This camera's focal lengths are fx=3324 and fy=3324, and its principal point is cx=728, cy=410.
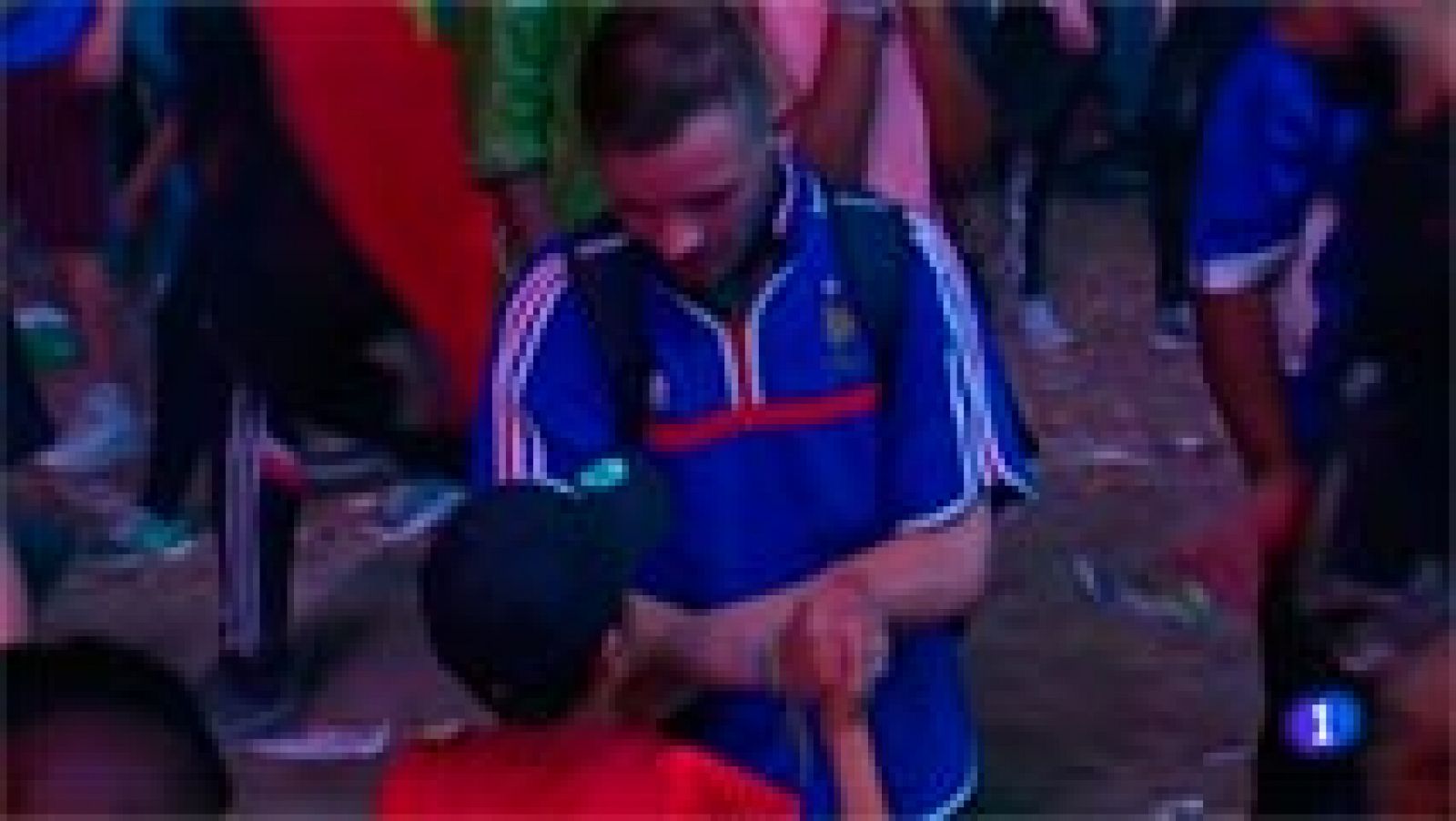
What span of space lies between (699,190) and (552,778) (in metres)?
0.45

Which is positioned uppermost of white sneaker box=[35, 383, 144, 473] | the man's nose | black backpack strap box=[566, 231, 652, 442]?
the man's nose

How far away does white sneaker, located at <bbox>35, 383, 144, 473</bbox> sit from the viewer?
153 inches

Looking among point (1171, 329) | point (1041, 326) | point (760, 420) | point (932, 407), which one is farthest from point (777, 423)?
point (1041, 326)

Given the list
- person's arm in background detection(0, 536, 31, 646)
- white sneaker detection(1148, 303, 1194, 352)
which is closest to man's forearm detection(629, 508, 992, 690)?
person's arm in background detection(0, 536, 31, 646)

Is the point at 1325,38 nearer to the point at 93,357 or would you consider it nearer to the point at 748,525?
the point at 748,525

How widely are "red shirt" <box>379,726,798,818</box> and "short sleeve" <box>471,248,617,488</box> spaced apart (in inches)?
10.5

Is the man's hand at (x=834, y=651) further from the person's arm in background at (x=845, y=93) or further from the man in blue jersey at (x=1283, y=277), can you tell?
the person's arm in background at (x=845, y=93)

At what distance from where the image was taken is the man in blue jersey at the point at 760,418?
2473 millimetres

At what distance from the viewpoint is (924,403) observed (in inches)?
98.3

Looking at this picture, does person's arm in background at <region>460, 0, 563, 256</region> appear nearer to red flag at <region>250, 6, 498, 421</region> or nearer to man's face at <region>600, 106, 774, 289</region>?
red flag at <region>250, 6, 498, 421</region>

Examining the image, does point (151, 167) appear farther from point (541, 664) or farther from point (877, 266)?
point (541, 664)

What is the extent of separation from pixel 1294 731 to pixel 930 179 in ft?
3.19

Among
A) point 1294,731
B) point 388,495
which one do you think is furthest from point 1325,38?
point 388,495

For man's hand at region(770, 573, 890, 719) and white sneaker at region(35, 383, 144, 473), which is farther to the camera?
white sneaker at region(35, 383, 144, 473)
